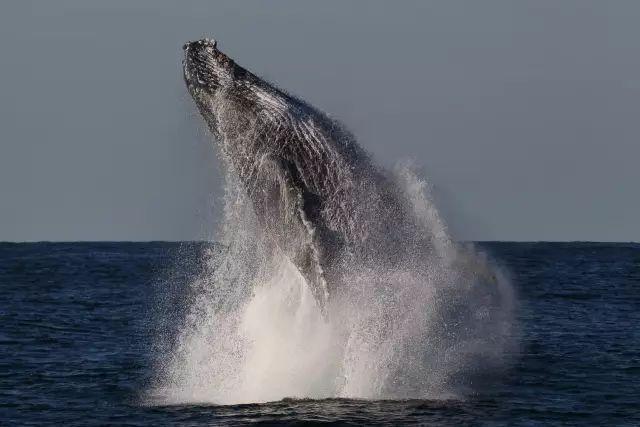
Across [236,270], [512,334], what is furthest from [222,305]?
[512,334]

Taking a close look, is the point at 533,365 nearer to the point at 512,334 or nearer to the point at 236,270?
the point at 512,334

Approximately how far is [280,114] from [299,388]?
438 cm

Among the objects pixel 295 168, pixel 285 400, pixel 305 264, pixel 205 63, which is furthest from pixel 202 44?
pixel 285 400

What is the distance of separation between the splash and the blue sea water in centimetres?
50

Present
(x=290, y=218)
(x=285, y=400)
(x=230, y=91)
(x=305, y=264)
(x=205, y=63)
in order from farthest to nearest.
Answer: (x=285, y=400) < (x=305, y=264) < (x=290, y=218) < (x=205, y=63) < (x=230, y=91)

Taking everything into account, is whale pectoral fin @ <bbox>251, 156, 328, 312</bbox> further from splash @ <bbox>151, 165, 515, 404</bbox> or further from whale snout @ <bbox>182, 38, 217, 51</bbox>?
whale snout @ <bbox>182, 38, 217, 51</bbox>

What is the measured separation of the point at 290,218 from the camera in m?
14.8

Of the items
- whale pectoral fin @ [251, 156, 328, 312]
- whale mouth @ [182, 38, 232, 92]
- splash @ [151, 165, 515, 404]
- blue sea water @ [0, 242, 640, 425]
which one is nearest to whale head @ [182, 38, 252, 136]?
whale mouth @ [182, 38, 232, 92]

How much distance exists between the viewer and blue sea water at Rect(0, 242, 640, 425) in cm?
1585

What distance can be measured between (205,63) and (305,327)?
414cm

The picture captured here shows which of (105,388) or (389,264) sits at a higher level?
(389,264)

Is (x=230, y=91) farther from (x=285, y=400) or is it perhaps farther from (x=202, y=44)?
(x=285, y=400)

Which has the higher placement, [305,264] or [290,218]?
[290,218]

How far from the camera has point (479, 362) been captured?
22031mm
